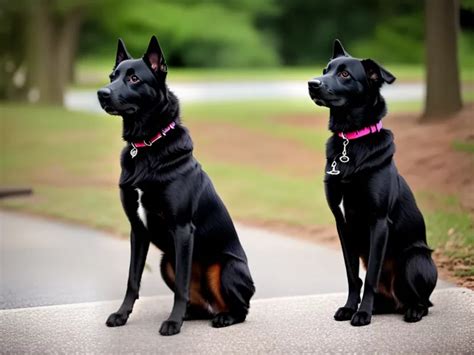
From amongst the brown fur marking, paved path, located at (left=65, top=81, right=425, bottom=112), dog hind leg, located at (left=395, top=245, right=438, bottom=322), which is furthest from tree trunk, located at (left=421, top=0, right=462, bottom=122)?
the brown fur marking

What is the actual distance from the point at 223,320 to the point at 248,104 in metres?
17.1

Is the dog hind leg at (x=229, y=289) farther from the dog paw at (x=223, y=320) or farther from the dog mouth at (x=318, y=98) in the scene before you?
the dog mouth at (x=318, y=98)

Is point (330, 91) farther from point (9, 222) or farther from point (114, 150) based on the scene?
point (114, 150)

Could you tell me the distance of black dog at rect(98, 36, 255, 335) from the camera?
452cm

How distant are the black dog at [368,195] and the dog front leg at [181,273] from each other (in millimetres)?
842

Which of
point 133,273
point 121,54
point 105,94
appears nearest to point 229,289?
point 133,273

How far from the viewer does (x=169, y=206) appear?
15.1 feet

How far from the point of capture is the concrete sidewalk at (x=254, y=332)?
15.1 feet

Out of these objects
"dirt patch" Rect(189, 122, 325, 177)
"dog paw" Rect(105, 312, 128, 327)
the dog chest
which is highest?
the dog chest

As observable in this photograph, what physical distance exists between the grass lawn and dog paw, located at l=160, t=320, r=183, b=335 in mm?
2806

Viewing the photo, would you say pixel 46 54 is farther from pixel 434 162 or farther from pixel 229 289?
pixel 229 289

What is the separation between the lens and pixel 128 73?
449cm

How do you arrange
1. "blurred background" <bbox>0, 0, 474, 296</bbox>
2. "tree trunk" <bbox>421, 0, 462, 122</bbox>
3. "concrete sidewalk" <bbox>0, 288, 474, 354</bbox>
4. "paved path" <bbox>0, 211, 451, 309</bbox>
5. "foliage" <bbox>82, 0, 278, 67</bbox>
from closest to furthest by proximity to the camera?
"concrete sidewalk" <bbox>0, 288, 474, 354</bbox>, "paved path" <bbox>0, 211, 451, 309</bbox>, "blurred background" <bbox>0, 0, 474, 296</bbox>, "tree trunk" <bbox>421, 0, 462, 122</bbox>, "foliage" <bbox>82, 0, 278, 67</bbox>

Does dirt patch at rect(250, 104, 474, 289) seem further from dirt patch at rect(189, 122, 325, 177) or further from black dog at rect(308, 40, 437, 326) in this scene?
black dog at rect(308, 40, 437, 326)
